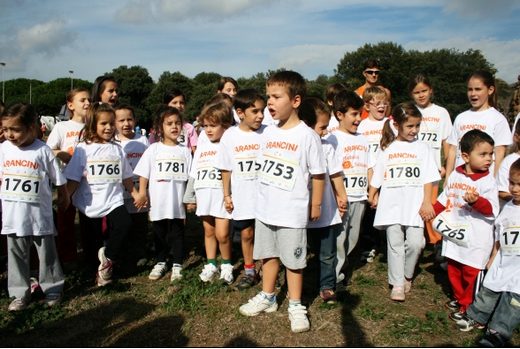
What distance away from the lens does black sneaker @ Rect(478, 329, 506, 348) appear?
3258 millimetres

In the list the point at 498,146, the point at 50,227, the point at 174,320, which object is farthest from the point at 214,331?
the point at 498,146

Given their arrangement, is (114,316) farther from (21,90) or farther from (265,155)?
(21,90)

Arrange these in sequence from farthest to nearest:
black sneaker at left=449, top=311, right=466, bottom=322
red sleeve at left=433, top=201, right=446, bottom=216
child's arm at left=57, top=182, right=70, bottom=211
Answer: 1. child's arm at left=57, top=182, right=70, bottom=211
2. red sleeve at left=433, top=201, right=446, bottom=216
3. black sneaker at left=449, top=311, right=466, bottom=322

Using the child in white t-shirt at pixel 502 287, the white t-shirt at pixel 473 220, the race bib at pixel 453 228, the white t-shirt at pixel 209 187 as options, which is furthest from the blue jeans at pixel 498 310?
the white t-shirt at pixel 209 187

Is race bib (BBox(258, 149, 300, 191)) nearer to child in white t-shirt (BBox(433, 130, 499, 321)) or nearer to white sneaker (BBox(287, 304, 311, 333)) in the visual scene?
white sneaker (BBox(287, 304, 311, 333))

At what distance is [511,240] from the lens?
3383 millimetres

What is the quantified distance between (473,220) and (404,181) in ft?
2.41

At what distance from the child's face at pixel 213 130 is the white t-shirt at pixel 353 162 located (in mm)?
1213

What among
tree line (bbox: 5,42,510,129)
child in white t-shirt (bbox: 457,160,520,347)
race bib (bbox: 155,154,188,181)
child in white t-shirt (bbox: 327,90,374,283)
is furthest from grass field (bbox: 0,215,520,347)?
tree line (bbox: 5,42,510,129)

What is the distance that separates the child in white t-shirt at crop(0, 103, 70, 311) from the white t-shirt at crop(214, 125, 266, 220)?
1586 millimetres

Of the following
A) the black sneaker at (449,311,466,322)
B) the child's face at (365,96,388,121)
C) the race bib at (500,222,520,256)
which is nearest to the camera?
the race bib at (500,222,520,256)

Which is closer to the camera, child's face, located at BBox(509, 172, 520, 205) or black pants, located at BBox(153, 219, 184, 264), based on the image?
child's face, located at BBox(509, 172, 520, 205)

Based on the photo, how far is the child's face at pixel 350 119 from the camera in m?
4.38

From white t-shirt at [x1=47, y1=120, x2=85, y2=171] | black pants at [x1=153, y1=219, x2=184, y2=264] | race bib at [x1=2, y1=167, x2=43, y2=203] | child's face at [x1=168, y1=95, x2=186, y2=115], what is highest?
child's face at [x1=168, y1=95, x2=186, y2=115]
